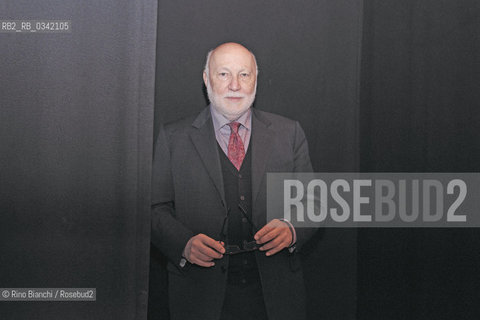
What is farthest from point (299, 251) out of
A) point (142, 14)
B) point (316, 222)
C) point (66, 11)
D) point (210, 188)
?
point (66, 11)

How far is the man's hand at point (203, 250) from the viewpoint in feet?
6.59

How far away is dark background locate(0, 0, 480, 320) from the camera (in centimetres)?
202

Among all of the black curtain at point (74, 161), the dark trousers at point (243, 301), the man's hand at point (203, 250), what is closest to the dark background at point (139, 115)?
the black curtain at point (74, 161)

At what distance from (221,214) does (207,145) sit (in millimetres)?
279

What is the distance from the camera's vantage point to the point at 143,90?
2.01 metres

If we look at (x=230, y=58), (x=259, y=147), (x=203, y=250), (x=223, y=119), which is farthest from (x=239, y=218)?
(x=230, y=58)

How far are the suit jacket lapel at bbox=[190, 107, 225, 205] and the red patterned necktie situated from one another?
2.2 inches

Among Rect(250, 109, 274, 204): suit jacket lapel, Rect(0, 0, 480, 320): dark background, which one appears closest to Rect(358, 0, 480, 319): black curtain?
Rect(0, 0, 480, 320): dark background

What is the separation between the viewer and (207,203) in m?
2.03

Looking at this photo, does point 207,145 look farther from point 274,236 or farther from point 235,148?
point 274,236

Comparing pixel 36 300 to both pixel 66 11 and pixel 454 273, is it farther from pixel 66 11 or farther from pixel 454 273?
pixel 454 273

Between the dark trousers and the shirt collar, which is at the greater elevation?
the shirt collar

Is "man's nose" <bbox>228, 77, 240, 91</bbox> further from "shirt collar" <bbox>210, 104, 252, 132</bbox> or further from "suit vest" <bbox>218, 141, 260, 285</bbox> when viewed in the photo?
"suit vest" <bbox>218, 141, 260, 285</bbox>

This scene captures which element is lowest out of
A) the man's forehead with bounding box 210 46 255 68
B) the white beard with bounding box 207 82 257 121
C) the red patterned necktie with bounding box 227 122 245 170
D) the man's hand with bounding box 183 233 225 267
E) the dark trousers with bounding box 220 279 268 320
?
the dark trousers with bounding box 220 279 268 320
